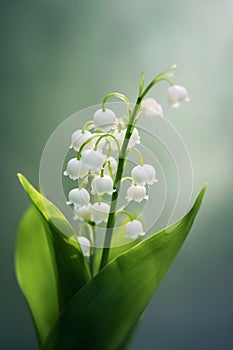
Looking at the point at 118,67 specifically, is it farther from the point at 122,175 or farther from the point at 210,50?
the point at 122,175

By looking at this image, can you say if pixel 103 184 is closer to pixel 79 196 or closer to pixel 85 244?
pixel 79 196

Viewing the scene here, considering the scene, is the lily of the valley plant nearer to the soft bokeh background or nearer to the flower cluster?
the flower cluster

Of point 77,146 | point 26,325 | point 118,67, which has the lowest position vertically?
point 26,325

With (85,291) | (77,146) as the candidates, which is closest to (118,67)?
(77,146)

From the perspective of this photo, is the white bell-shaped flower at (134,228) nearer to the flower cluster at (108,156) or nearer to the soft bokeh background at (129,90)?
the flower cluster at (108,156)

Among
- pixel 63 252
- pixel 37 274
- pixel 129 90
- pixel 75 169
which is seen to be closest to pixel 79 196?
pixel 75 169

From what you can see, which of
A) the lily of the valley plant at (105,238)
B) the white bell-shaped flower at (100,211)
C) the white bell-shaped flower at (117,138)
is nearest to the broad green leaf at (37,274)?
the lily of the valley plant at (105,238)
